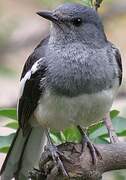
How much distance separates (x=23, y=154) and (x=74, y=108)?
2.60 feet

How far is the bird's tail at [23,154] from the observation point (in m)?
5.78

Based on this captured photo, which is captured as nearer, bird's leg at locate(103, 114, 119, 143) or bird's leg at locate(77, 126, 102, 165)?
bird's leg at locate(77, 126, 102, 165)

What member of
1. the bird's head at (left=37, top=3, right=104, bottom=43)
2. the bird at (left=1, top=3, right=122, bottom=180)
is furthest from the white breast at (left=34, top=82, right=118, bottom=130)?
the bird's head at (left=37, top=3, right=104, bottom=43)

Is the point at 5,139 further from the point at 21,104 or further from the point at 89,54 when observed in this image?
the point at 89,54

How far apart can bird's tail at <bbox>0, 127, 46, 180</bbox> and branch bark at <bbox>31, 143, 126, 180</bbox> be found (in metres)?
0.72

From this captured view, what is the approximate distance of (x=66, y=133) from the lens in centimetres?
541

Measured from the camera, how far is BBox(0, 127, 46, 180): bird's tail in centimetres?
578

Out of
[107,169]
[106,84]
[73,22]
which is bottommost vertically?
[107,169]

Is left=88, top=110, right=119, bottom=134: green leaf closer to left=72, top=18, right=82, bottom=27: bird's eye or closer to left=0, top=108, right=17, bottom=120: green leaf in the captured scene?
left=0, top=108, right=17, bottom=120: green leaf

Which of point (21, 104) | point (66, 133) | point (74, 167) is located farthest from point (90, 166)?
point (21, 104)

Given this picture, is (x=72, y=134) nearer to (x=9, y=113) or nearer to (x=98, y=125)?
(x=98, y=125)

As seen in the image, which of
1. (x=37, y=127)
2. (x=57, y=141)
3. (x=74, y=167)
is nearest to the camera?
(x=74, y=167)

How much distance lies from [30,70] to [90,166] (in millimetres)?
905

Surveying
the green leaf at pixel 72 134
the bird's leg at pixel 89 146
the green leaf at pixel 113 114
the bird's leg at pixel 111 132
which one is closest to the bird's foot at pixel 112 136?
the bird's leg at pixel 111 132
